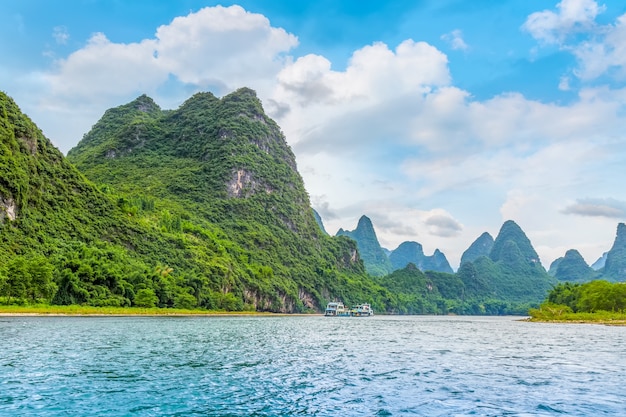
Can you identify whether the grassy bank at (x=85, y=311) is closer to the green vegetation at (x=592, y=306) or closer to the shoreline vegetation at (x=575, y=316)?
the shoreline vegetation at (x=575, y=316)

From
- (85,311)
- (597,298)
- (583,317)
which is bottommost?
(583,317)

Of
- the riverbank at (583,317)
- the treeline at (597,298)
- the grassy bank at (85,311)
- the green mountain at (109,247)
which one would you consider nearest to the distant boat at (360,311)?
the green mountain at (109,247)

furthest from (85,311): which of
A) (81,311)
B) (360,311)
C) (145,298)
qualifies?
(360,311)

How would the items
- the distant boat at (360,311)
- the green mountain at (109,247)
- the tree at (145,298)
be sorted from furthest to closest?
the distant boat at (360,311), the tree at (145,298), the green mountain at (109,247)

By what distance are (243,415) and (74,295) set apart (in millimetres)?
76798

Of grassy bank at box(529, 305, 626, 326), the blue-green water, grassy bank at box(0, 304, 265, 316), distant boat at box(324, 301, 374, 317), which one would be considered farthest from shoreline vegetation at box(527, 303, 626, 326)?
grassy bank at box(0, 304, 265, 316)

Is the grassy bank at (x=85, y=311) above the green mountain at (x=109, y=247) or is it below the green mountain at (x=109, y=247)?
below

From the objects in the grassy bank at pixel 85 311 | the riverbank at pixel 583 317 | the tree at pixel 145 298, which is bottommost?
the riverbank at pixel 583 317

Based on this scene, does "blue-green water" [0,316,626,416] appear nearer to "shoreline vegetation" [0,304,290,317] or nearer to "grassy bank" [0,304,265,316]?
"shoreline vegetation" [0,304,290,317]

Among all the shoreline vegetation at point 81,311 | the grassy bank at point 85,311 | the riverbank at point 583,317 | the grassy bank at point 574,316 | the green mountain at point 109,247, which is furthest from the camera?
the grassy bank at point 574,316

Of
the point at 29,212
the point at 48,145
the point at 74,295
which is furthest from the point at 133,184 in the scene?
the point at 74,295

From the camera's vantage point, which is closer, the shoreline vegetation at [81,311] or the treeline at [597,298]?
the shoreline vegetation at [81,311]

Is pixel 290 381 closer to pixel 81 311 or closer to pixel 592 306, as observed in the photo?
pixel 81 311

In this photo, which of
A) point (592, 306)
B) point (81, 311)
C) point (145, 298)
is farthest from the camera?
point (592, 306)
